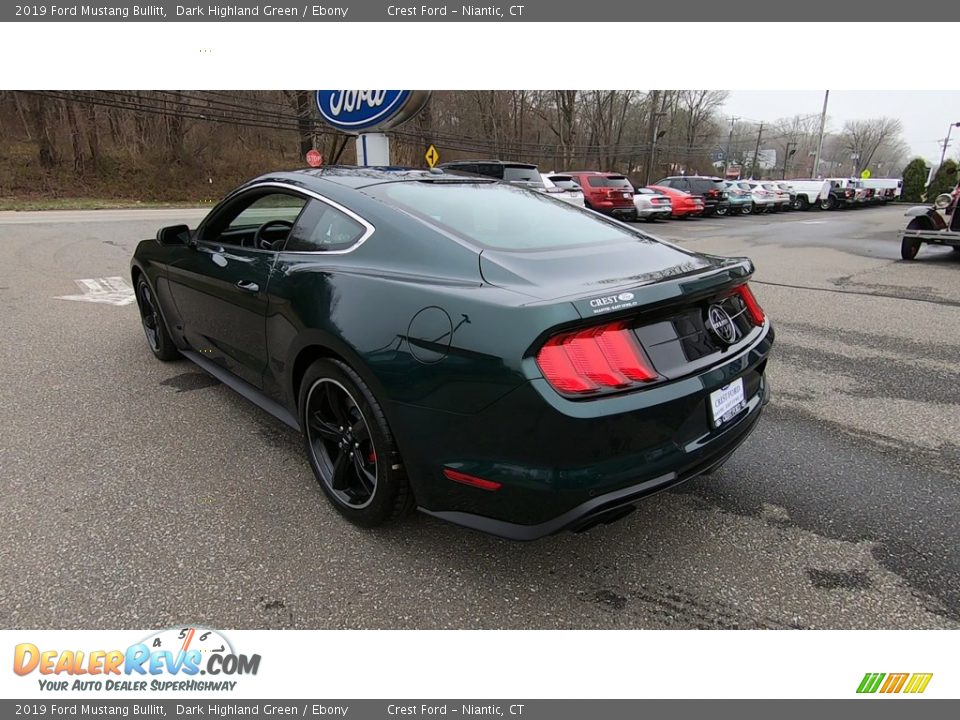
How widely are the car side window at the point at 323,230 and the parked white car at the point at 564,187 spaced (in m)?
13.4

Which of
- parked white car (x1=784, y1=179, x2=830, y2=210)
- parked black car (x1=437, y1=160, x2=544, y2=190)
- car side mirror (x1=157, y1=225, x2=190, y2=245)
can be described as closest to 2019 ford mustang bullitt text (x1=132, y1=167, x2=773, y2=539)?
car side mirror (x1=157, y1=225, x2=190, y2=245)

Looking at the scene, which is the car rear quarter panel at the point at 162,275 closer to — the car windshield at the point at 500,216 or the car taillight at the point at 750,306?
the car windshield at the point at 500,216

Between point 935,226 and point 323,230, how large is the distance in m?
12.3

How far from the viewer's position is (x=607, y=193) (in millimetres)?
18250

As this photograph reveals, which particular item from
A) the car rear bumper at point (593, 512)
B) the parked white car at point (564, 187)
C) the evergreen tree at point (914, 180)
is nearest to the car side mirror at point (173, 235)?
the car rear bumper at point (593, 512)

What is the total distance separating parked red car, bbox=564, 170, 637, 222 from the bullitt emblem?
16.2 meters

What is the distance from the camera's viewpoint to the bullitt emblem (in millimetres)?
2354

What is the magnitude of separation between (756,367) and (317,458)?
2.06 m

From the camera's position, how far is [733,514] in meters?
2.77

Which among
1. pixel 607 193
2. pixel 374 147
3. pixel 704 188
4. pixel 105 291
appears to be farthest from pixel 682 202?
pixel 105 291

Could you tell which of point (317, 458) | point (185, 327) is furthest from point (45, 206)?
point (317, 458)

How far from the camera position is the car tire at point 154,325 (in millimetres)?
4617

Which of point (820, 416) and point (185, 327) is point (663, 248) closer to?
point (820, 416)

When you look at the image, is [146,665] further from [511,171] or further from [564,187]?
[564,187]
